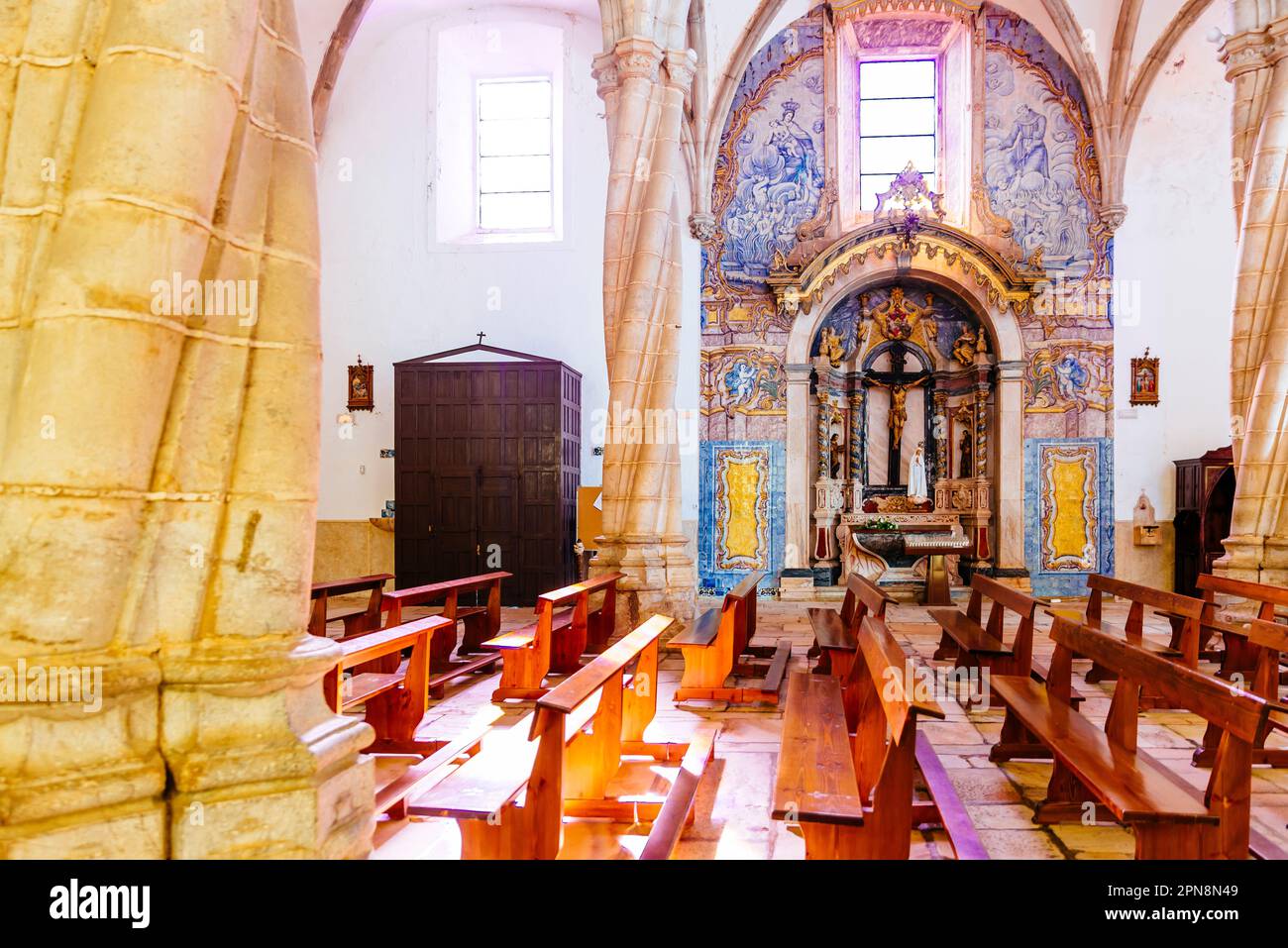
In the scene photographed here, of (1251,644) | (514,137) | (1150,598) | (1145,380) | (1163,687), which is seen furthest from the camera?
(514,137)

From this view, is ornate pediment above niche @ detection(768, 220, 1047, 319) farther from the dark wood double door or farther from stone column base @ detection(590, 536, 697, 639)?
stone column base @ detection(590, 536, 697, 639)

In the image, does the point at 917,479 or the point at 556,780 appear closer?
the point at 556,780

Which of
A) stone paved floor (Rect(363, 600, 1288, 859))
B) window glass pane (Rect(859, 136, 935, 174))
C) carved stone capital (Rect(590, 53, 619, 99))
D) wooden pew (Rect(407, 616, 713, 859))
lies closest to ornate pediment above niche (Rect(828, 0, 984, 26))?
window glass pane (Rect(859, 136, 935, 174))

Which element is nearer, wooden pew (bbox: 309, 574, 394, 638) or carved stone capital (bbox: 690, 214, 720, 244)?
wooden pew (bbox: 309, 574, 394, 638)

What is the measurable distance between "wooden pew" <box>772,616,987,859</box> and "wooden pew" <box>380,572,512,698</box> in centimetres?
265

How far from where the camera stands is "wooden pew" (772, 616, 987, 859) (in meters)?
2.61

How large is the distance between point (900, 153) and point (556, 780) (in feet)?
39.6

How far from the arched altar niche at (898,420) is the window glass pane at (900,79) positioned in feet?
9.28

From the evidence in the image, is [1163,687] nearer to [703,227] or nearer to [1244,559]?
[1244,559]

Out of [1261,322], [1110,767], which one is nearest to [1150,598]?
[1261,322]

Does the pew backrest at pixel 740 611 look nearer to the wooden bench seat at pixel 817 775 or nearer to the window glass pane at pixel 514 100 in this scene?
the wooden bench seat at pixel 817 775

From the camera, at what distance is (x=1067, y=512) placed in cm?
1184
